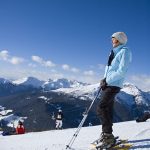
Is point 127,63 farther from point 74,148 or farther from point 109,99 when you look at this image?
point 74,148

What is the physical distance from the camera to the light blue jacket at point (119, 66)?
8047 mm

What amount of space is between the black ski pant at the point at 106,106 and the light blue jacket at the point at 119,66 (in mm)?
176

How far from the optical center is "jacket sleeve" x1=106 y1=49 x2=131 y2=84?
316 inches

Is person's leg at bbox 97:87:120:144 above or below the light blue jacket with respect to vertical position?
below

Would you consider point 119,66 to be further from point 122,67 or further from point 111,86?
point 111,86

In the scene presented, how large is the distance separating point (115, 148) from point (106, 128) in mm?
559

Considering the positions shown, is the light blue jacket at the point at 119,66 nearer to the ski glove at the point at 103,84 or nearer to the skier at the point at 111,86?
the skier at the point at 111,86

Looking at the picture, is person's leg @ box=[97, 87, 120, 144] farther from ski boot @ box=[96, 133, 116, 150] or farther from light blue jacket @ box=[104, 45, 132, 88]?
light blue jacket @ box=[104, 45, 132, 88]

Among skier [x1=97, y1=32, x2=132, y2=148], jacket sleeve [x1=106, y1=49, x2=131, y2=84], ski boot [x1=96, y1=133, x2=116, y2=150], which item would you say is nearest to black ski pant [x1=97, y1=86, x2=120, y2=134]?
skier [x1=97, y1=32, x2=132, y2=148]

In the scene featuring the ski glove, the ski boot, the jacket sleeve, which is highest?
the jacket sleeve

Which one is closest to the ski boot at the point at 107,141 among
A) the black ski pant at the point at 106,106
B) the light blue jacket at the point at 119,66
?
the black ski pant at the point at 106,106

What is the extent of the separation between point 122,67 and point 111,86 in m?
0.58

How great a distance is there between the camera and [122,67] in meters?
8.00

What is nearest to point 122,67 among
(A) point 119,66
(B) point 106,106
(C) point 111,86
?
(A) point 119,66
